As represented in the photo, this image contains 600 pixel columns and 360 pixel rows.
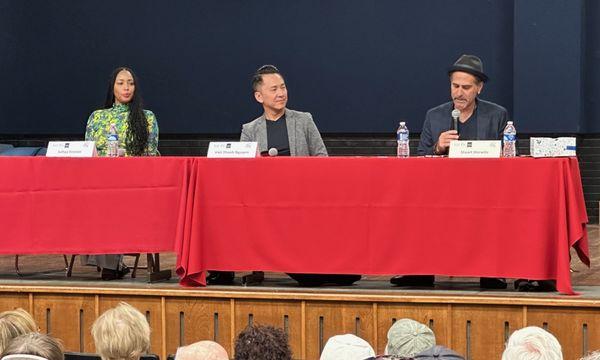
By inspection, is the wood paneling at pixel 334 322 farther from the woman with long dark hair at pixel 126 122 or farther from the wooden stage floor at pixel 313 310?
the woman with long dark hair at pixel 126 122

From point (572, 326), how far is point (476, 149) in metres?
0.89

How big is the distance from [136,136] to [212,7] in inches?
177

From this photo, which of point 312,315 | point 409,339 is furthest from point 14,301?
point 409,339

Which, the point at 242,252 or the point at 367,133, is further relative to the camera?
the point at 367,133

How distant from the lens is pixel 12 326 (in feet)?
11.1

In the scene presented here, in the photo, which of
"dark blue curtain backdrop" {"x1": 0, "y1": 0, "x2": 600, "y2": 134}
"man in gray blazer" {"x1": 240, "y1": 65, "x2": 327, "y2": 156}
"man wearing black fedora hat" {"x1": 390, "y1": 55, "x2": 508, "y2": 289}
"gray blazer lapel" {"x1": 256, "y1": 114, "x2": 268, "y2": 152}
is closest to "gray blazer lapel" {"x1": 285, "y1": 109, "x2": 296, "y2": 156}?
"man in gray blazer" {"x1": 240, "y1": 65, "x2": 327, "y2": 156}

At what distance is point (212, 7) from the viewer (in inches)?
404

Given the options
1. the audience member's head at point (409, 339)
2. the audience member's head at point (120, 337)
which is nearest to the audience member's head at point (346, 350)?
the audience member's head at point (409, 339)

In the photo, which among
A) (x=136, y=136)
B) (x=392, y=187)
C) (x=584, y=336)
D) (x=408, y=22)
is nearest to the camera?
(x=584, y=336)

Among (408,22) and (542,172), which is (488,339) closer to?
(542,172)

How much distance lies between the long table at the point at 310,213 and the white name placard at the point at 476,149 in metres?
0.05

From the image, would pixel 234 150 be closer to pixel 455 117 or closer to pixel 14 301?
pixel 455 117

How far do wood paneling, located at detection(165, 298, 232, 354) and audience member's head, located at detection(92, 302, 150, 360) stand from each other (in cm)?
170

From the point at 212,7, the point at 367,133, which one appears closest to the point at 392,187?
the point at 367,133
